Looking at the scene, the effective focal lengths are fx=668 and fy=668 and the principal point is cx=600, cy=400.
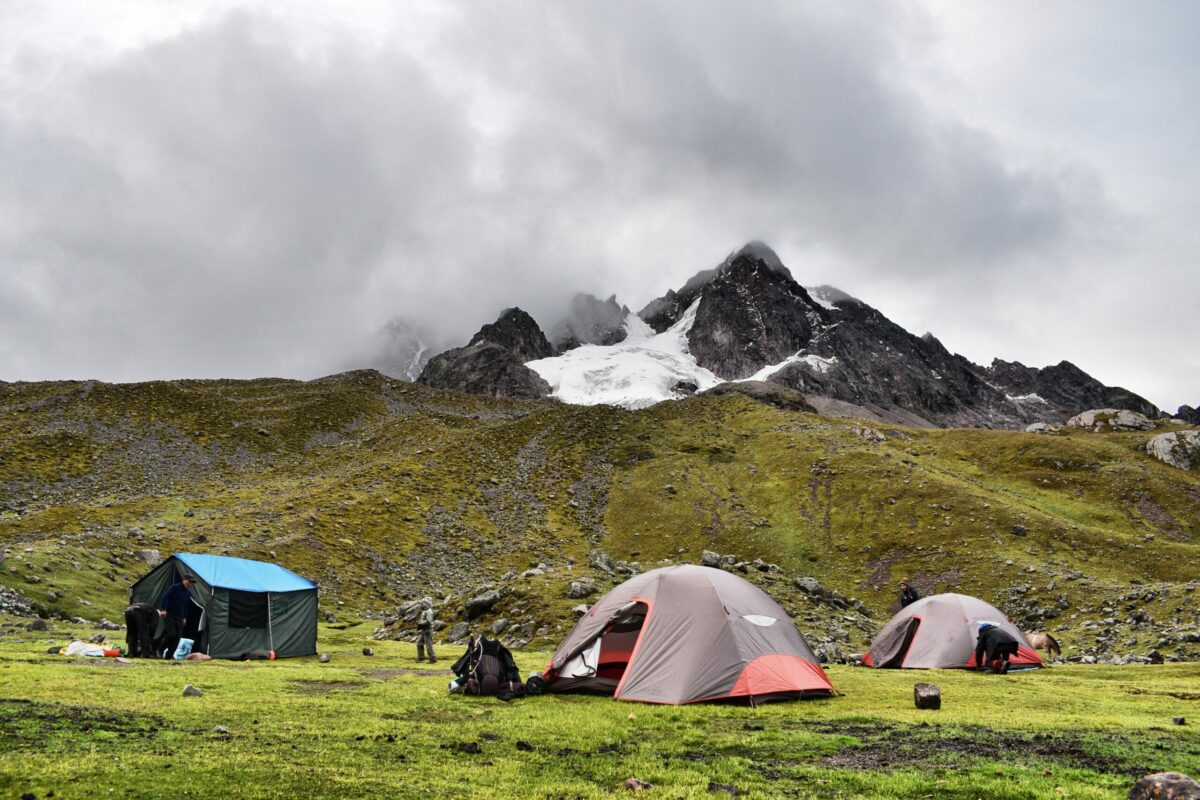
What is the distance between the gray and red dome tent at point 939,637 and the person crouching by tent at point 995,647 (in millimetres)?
465

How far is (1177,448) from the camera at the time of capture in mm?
80125

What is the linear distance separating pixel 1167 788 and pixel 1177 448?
9703 cm

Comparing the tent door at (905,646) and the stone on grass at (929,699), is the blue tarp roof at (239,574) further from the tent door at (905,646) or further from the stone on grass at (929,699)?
the tent door at (905,646)

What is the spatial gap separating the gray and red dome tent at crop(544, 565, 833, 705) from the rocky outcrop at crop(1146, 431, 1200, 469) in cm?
8578

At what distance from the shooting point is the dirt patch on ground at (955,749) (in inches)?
412

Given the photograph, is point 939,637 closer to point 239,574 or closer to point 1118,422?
point 239,574

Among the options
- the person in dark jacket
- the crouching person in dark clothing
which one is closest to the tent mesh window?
the person in dark jacket

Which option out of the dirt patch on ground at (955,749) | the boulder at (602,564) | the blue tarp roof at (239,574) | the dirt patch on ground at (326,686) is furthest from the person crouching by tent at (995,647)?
the blue tarp roof at (239,574)

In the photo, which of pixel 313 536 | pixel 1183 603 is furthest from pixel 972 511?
pixel 313 536

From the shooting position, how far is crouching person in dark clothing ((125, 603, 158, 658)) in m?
21.8

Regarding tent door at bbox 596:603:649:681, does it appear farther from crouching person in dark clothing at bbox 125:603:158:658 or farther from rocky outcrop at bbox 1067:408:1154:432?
rocky outcrop at bbox 1067:408:1154:432

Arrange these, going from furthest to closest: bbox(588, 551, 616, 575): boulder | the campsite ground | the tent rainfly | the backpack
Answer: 1. bbox(588, 551, 616, 575): boulder
2. the tent rainfly
3. the backpack
4. the campsite ground

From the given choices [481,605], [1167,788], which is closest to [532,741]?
[1167,788]

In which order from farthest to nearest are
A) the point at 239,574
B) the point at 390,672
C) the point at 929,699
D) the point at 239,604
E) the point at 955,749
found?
1. the point at 239,574
2. the point at 239,604
3. the point at 390,672
4. the point at 929,699
5. the point at 955,749
